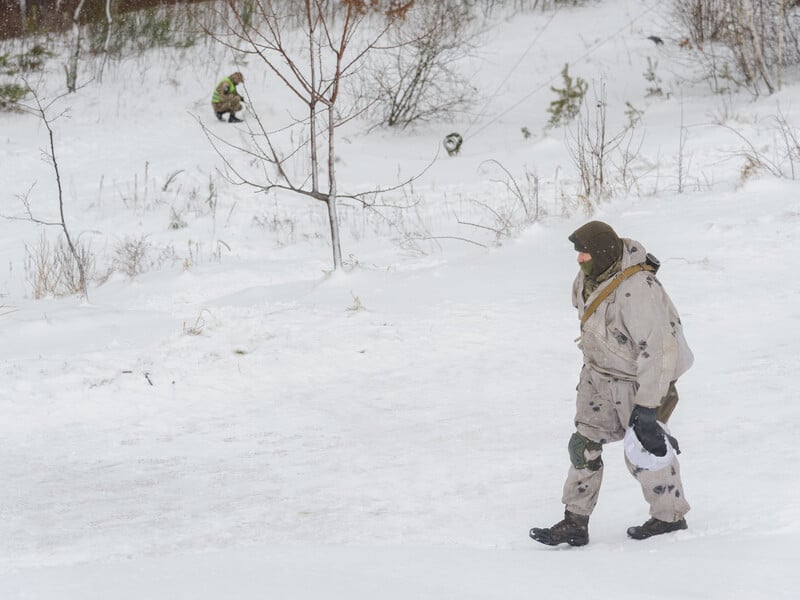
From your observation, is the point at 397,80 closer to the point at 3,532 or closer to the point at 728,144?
the point at 728,144

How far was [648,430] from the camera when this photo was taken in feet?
10.7

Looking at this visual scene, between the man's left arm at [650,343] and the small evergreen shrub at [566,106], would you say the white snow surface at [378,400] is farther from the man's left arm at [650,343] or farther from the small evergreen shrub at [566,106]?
the small evergreen shrub at [566,106]

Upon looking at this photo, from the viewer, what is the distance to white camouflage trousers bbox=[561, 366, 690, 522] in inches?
135

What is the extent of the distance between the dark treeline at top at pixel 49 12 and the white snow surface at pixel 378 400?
32.3 ft

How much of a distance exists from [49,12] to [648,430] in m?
20.8

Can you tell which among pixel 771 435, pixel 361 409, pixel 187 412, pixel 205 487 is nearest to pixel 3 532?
pixel 205 487

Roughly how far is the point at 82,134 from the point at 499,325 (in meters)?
10.9

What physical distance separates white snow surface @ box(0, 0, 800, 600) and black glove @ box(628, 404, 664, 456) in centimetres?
35

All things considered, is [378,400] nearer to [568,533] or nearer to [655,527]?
[568,533]

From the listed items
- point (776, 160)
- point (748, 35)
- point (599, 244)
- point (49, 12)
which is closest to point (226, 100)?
point (49, 12)

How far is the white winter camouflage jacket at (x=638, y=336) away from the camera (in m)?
3.26

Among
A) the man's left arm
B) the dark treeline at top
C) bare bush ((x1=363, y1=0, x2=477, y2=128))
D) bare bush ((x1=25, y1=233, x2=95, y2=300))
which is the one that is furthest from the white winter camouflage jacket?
the dark treeline at top

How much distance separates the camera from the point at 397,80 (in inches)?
640

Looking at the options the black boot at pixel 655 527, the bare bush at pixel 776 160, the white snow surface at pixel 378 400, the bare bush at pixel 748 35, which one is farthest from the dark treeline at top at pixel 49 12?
the black boot at pixel 655 527
